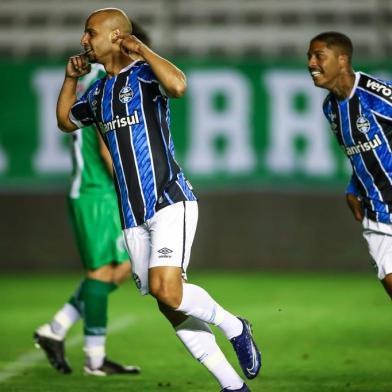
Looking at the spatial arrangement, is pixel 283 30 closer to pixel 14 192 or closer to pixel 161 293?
pixel 14 192

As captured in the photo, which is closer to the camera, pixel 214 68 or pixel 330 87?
pixel 330 87

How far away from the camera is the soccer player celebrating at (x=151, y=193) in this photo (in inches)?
212

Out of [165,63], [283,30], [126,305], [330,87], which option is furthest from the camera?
[283,30]

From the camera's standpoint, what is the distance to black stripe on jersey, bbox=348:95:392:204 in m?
6.09

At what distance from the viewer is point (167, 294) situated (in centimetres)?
529

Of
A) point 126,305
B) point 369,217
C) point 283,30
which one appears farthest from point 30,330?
point 283,30

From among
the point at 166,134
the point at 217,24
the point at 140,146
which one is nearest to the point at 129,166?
the point at 140,146

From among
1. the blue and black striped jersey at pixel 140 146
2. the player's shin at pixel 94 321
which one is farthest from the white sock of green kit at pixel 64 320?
the blue and black striped jersey at pixel 140 146

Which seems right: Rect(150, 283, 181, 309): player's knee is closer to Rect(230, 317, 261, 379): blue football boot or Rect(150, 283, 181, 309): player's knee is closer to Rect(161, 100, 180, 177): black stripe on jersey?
Rect(230, 317, 261, 379): blue football boot

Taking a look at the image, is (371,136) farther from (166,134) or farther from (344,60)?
(166,134)

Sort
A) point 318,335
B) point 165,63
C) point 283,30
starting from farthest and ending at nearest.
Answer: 1. point 283,30
2. point 318,335
3. point 165,63

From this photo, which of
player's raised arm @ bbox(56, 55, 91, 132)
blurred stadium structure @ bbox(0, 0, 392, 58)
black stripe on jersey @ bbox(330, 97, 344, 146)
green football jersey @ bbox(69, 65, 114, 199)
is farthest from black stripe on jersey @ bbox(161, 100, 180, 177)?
blurred stadium structure @ bbox(0, 0, 392, 58)

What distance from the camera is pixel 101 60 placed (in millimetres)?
5586

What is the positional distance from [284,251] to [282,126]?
4.81ft
